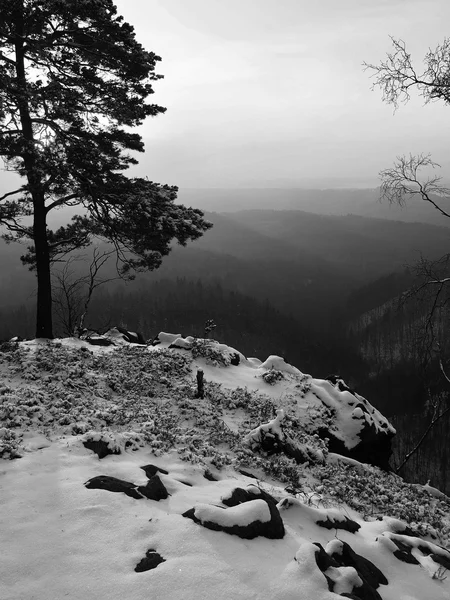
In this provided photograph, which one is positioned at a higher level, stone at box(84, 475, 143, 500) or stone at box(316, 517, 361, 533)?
stone at box(84, 475, 143, 500)

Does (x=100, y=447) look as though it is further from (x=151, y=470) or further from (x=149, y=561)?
(x=149, y=561)

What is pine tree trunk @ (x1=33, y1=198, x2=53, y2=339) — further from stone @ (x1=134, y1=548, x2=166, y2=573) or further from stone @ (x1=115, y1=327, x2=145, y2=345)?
A: stone @ (x1=134, y1=548, x2=166, y2=573)

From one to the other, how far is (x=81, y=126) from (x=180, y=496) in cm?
1073

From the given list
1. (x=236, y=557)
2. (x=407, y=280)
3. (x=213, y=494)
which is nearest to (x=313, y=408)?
(x=213, y=494)

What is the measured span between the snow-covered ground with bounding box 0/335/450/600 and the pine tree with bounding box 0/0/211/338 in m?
4.44

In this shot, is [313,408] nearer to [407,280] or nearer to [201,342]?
[201,342]

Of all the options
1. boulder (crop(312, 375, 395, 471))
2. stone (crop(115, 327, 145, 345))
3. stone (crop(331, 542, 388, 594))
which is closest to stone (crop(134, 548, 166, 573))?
stone (crop(331, 542, 388, 594))

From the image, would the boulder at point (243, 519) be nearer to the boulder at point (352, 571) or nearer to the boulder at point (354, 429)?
the boulder at point (352, 571)

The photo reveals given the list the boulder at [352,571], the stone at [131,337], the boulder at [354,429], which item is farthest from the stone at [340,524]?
the stone at [131,337]

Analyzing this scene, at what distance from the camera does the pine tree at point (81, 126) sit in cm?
1005

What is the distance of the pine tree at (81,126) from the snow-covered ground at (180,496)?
4.44 m

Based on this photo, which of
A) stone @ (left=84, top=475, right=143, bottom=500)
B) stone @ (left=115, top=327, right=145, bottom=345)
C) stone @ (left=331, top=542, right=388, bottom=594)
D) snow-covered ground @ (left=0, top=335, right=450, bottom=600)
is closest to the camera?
snow-covered ground @ (left=0, top=335, right=450, bottom=600)

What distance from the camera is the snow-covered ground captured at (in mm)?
3725

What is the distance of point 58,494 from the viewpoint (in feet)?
16.1
